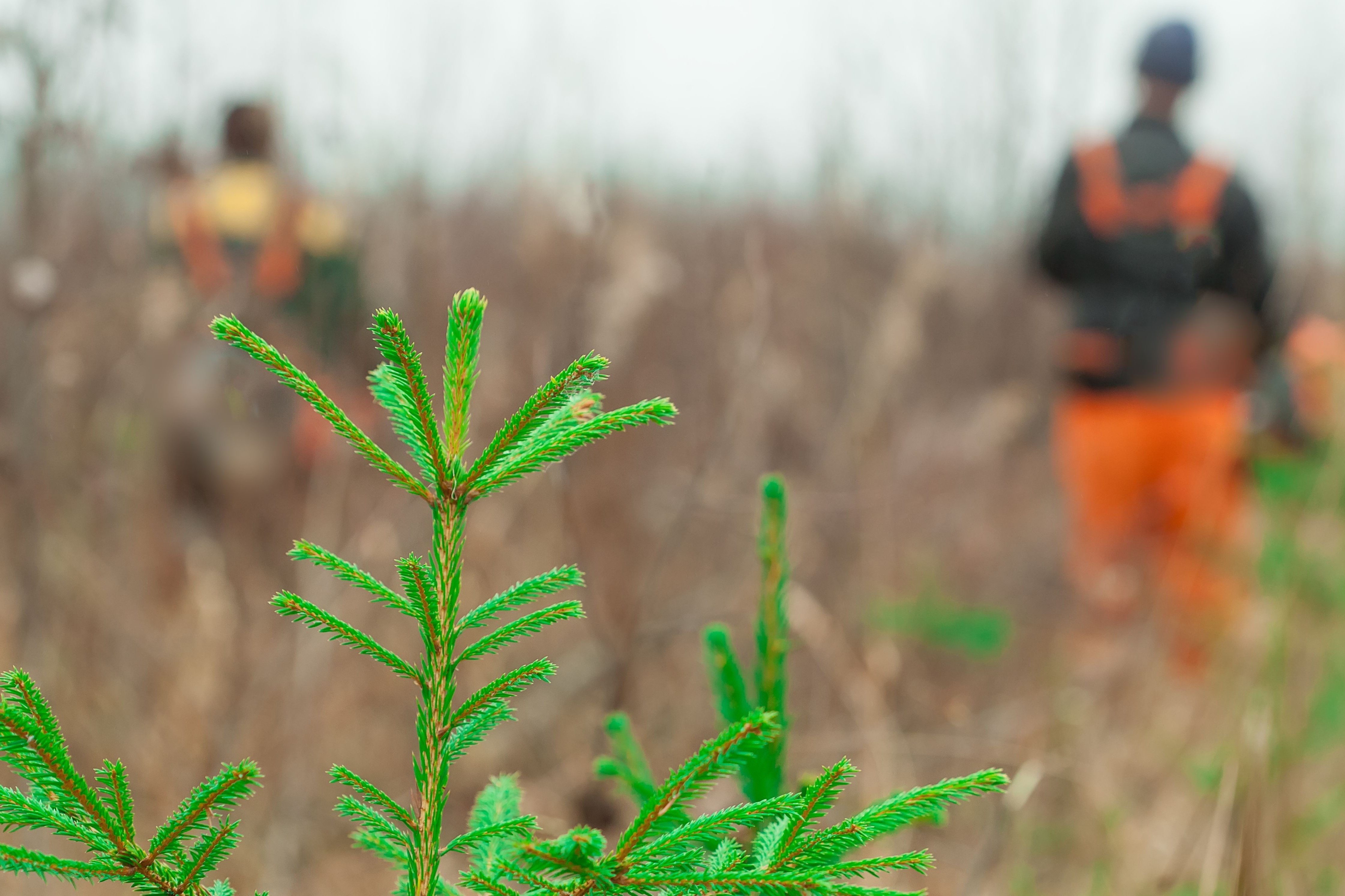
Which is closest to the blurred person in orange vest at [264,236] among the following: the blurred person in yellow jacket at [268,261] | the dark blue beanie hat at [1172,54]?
the blurred person in yellow jacket at [268,261]

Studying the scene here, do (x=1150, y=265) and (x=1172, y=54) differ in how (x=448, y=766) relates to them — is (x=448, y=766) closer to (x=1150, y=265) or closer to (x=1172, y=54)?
(x=1150, y=265)

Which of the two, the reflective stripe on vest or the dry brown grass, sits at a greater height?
the reflective stripe on vest

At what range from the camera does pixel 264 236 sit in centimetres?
325

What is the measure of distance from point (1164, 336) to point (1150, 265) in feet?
0.84

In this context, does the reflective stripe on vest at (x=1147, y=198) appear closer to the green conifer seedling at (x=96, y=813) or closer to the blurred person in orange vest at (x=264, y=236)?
the blurred person in orange vest at (x=264, y=236)

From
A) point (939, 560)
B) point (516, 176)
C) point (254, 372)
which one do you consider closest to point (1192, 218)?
point (939, 560)

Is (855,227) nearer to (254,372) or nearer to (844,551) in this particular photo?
(844,551)

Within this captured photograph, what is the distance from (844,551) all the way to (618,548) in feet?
3.39

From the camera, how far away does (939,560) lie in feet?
13.9

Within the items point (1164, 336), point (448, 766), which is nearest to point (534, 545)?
point (1164, 336)

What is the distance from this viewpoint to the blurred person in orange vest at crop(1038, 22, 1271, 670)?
3.51 m

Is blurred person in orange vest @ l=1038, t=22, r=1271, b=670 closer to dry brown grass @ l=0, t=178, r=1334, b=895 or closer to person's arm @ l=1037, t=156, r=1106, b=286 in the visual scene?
person's arm @ l=1037, t=156, r=1106, b=286

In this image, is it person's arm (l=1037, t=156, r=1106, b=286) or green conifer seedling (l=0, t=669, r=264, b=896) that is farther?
person's arm (l=1037, t=156, r=1106, b=286)

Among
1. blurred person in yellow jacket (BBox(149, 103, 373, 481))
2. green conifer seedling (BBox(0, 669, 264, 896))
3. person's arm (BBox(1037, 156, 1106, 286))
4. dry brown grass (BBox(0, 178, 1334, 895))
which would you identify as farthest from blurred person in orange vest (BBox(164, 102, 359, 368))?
person's arm (BBox(1037, 156, 1106, 286))
